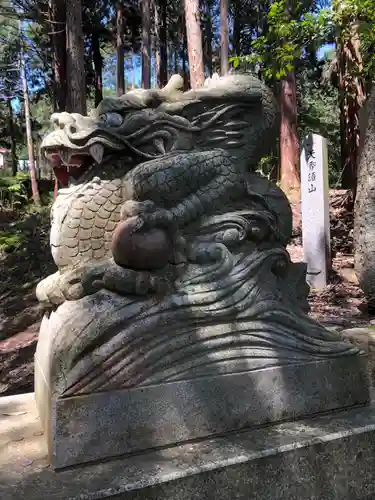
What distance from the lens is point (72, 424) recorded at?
72.8 inches

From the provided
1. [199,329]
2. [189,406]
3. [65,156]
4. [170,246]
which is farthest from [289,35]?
[189,406]

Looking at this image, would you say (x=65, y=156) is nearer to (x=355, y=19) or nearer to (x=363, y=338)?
(x=363, y=338)

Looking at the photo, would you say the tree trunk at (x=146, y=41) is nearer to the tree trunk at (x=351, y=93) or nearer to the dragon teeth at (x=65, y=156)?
the tree trunk at (x=351, y=93)

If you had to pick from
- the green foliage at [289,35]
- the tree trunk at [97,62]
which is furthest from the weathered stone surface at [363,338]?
the tree trunk at [97,62]

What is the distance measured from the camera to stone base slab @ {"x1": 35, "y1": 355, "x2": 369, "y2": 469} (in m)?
1.86

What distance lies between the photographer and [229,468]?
185 centimetres

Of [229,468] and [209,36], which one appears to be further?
[209,36]

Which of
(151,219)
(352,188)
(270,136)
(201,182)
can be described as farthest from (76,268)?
(352,188)

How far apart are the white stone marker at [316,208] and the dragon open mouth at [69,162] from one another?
4.64m

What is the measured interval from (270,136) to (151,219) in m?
1.07

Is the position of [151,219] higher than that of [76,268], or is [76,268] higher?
[151,219]

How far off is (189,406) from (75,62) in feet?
20.5

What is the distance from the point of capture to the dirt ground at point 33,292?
15.9ft

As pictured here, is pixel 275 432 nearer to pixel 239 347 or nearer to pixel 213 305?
pixel 239 347
